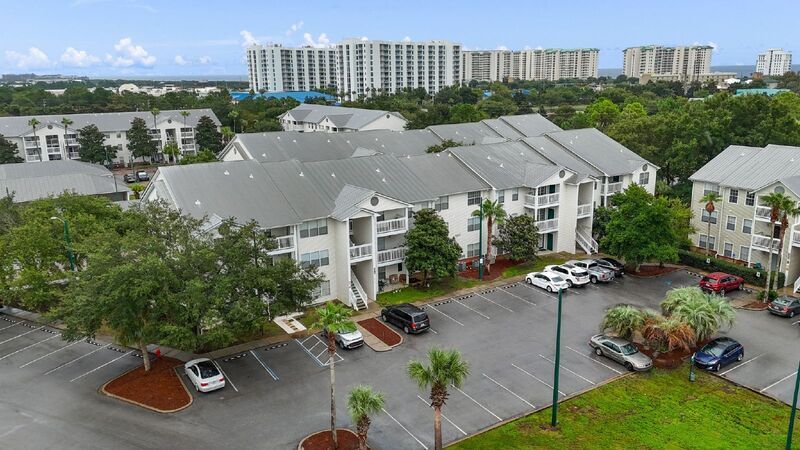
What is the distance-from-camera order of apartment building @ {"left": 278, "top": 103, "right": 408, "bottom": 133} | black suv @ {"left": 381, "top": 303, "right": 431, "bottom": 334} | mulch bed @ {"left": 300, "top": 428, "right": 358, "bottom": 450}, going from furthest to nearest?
apartment building @ {"left": 278, "top": 103, "right": 408, "bottom": 133}
black suv @ {"left": 381, "top": 303, "right": 431, "bottom": 334}
mulch bed @ {"left": 300, "top": 428, "right": 358, "bottom": 450}

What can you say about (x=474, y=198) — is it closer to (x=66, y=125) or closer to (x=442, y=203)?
(x=442, y=203)

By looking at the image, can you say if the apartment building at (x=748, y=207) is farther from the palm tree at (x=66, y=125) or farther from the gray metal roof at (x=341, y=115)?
the palm tree at (x=66, y=125)

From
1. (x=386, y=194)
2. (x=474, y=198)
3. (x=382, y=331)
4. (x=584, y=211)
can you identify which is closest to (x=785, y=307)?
(x=584, y=211)

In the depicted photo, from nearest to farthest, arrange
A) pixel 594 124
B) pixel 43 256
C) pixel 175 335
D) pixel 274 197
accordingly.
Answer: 1. pixel 175 335
2. pixel 43 256
3. pixel 274 197
4. pixel 594 124

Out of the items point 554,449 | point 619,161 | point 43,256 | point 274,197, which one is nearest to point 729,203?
point 619,161

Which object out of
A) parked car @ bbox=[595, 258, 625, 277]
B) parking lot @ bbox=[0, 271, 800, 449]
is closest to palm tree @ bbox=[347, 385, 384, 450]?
parking lot @ bbox=[0, 271, 800, 449]

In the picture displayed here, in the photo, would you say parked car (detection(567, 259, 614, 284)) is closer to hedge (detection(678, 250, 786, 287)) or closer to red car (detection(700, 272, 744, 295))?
red car (detection(700, 272, 744, 295))

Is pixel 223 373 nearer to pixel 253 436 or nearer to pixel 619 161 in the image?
pixel 253 436

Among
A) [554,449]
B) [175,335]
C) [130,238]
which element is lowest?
[554,449]
